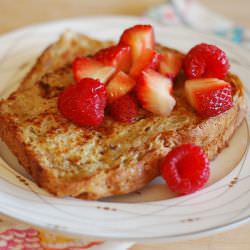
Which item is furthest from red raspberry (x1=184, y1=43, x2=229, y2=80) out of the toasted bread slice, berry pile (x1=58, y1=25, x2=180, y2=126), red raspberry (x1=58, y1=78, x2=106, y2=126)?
the toasted bread slice

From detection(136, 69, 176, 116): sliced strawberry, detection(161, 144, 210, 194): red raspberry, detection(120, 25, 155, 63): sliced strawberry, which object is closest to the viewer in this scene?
detection(161, 144, 210, 194): red raspberry

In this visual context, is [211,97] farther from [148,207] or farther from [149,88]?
[148,207]

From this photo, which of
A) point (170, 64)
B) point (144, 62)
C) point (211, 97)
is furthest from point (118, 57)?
point (211, 97)

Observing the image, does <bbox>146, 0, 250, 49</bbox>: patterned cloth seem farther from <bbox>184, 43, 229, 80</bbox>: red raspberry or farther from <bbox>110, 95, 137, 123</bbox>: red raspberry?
<bbox>110, 95, 137, 123</bbox>: red raspberry

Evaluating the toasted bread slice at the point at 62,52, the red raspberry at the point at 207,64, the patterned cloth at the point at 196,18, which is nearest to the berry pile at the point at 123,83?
the red raspberry at the point at 207,64

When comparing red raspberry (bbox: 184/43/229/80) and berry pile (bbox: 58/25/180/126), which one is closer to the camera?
berry pile (bbox: 58/25/180/126)

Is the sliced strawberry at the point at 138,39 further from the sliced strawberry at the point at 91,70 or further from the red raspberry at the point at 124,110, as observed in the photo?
the red raspberry at the point at 124,110
